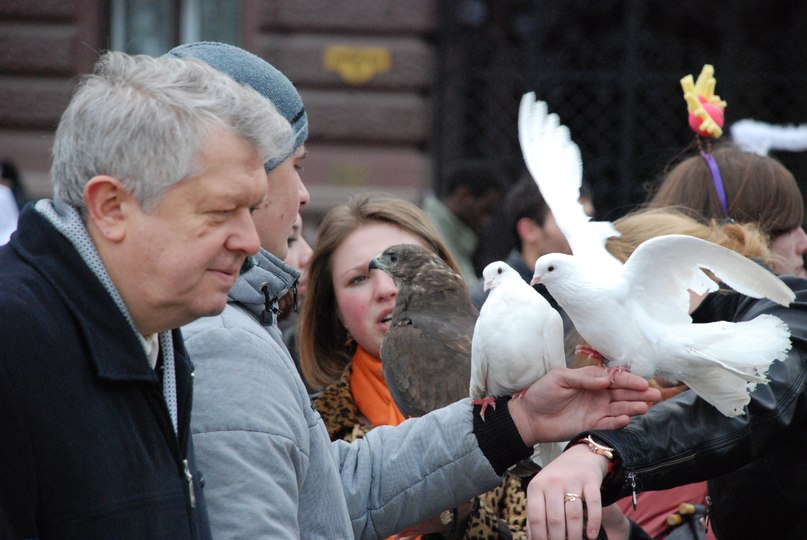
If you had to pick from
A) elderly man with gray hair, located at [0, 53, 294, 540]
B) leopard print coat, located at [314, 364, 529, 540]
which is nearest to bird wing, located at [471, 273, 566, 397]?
leopard print coat, located at [314, 364, 529, 540]

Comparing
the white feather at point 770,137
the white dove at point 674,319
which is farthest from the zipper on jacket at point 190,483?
the white feather at point 770,137

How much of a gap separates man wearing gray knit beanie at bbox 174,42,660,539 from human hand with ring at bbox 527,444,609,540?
17 centimetres

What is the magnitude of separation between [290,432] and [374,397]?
1427mm

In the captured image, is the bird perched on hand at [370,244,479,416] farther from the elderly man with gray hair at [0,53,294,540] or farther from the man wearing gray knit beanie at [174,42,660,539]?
the elderly man with gray hair at [0,53,294,540]

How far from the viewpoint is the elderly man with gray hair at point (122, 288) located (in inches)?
59.6

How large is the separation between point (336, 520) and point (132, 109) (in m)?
0.91

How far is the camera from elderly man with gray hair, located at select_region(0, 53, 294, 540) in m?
1.51

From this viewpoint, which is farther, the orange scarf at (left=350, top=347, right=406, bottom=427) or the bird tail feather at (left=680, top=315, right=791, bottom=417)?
the orange scarf at (left=350, top=347, right=406, bottom=427)

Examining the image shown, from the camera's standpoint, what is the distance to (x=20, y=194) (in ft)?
24.3

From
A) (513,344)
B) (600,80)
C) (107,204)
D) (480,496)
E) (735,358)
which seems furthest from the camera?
(600,80)

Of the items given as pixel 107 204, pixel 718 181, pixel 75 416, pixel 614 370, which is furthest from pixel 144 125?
pixel 718 181

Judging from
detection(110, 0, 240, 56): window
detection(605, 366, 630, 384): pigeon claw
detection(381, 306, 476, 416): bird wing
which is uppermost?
detection(110, 0, 240, 56): window

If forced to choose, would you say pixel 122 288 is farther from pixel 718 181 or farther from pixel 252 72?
pixel 718 181

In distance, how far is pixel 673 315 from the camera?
93.3 inches
